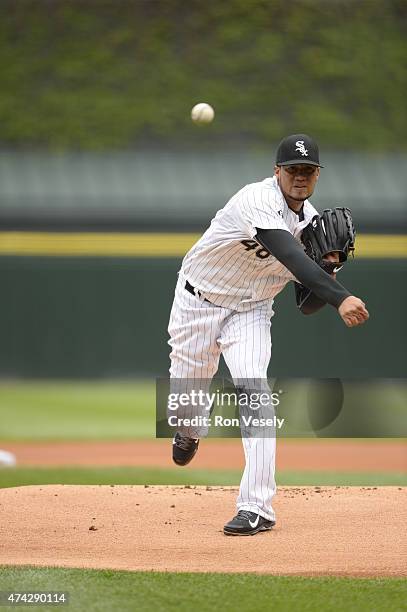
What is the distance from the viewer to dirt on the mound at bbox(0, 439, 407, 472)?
7.93m

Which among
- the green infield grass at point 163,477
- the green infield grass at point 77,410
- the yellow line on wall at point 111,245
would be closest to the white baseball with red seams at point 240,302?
the green infield grass at point 163,477

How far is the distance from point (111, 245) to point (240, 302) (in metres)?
8.72

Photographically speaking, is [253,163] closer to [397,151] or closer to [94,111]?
[397,151]

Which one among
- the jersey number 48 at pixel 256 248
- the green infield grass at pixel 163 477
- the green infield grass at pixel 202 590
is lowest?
the green infield grass at pixel 163 477

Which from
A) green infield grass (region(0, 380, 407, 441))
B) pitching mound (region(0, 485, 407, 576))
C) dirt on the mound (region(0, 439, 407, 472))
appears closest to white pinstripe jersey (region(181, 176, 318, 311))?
pitching mound (region(0, 485, 407, 576))

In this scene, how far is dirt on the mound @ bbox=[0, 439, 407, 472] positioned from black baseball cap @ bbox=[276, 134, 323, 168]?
4.20 meters

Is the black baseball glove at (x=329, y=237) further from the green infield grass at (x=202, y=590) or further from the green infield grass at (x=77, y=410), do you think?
the green infield grass at (x=77, y=410)

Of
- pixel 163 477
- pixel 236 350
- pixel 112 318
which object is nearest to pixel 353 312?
pixel 236 350

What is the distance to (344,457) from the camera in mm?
8656

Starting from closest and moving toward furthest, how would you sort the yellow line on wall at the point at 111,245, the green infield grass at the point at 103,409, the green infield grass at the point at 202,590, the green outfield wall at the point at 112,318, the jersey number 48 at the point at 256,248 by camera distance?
the green infield grass at the point at 202,590, the jersey number 48 at the point at 256,248, the green infield grass at the point at 103,409, the green outfield wall at the point at 112,318, the yellow line on wall at the point at 111,245

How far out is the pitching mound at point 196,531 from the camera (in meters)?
3.62

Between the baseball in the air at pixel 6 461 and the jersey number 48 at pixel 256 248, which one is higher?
the jersey number 48 at pixel 256 248

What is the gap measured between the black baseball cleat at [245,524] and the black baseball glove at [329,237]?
0.98 meters

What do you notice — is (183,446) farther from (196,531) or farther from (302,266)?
(302,266)
